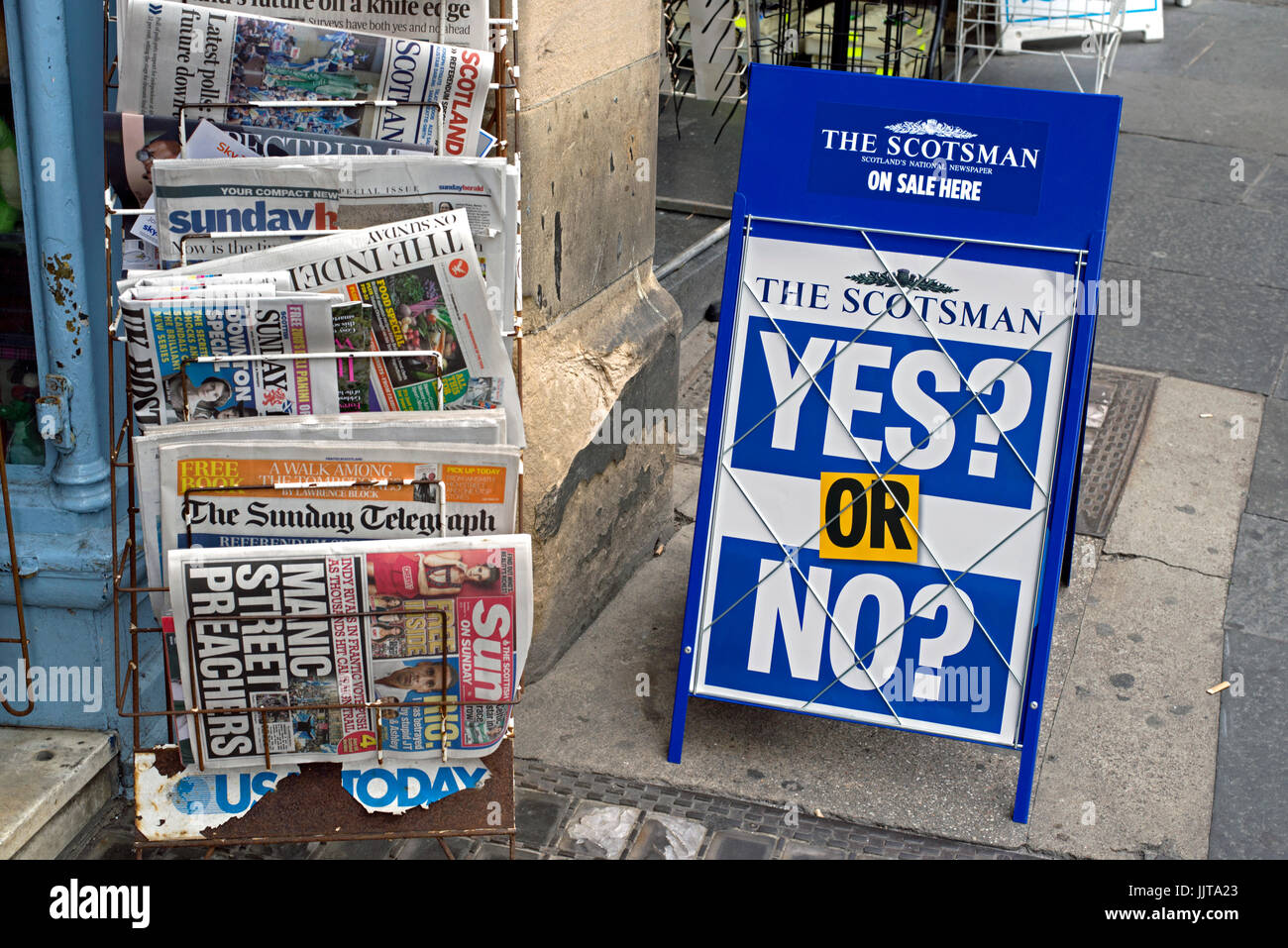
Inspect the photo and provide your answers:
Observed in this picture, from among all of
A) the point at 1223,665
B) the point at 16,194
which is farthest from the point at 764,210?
the point at 1223,665

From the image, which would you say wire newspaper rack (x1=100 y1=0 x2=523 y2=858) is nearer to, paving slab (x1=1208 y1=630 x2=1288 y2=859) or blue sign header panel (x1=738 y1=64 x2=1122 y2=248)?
blue sign header panel (x1=738 y1=64 x2=1122 y2=248)

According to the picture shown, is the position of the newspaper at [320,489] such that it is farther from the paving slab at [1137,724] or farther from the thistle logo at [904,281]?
the paving slab at [1137,724]

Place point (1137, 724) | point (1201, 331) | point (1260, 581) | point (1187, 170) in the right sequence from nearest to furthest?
point (1137, 724)
point (1260, 581)
point (1201, 331)
point (1187, 170)

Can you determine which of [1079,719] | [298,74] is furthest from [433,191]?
[1079,719]

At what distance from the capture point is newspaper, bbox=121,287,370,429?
2.13 m

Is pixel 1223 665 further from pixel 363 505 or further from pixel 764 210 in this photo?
pixel 363 505

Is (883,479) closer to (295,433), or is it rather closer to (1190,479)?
(295,433)

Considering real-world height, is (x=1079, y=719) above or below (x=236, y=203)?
below

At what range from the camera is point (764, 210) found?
297cm

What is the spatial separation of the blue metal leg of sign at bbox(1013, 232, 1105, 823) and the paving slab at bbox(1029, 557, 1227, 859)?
18 centimetres

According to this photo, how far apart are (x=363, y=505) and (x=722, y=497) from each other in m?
1.12

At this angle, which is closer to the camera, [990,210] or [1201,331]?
[990,210]
